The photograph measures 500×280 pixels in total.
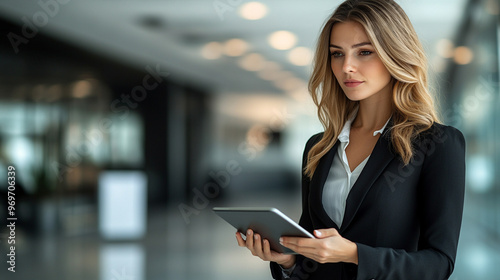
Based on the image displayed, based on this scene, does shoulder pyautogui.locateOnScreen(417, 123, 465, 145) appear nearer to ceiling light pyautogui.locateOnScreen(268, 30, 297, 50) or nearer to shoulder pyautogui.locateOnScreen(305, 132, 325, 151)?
shoulder pyautogui.locateOnScreen(305, 132, 325, 151)

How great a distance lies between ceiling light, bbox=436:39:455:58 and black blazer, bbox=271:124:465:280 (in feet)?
32.6

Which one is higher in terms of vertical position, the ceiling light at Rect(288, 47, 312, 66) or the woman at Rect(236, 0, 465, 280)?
the ceiling light at Rect(288, 47, 312, 66)

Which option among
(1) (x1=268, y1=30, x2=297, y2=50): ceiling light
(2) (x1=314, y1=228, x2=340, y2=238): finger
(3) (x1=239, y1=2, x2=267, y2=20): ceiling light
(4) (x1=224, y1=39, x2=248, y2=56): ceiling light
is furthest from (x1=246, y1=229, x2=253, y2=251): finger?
(4) (x1=224, y1=39, x2=248, y2=56): ceiling light

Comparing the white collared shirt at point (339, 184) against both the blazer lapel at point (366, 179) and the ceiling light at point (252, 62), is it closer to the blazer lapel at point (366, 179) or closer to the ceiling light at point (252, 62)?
the blazer lapel at point (366, 179)

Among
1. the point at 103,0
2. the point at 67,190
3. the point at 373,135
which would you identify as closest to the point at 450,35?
the point at 103,0

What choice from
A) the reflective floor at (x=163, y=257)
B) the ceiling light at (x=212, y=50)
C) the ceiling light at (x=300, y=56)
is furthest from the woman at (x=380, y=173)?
the ceiling light at (x=300, y=56)

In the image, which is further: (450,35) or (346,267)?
(450,35)

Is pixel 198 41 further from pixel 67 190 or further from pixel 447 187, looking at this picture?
pixel 447 187

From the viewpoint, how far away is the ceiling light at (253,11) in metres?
8.87

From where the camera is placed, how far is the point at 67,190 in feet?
35.0

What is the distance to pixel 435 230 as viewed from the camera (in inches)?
55.1

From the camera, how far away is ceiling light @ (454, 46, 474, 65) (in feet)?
30.9

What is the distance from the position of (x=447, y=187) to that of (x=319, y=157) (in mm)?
467

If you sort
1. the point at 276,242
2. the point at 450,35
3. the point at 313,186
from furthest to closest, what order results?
the point at 450,35
the point at 313,186
the point at 276,242
